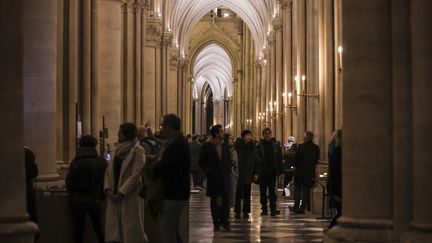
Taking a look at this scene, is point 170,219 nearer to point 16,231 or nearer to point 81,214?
point 81,214

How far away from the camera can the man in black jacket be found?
31.0 feet

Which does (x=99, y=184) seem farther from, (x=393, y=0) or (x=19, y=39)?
(x=393, y=0)

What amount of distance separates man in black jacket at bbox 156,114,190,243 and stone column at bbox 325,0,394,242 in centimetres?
178

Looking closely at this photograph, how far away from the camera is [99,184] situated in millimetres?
11219

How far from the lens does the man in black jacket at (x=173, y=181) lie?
372 inches

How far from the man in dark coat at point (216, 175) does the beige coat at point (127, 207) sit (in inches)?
188

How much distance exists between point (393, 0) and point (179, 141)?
9.34 feet

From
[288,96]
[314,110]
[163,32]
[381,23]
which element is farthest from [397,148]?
[163,32]

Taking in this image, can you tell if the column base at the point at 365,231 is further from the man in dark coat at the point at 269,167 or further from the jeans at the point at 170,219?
the man in dark coat at the point at 269,167

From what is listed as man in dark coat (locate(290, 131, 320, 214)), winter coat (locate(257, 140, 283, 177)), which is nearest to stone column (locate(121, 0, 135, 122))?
winter coat (locate(257, 140, 283, 177))

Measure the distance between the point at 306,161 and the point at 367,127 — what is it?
9159mm

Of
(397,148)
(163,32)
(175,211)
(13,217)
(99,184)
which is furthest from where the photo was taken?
(163,32)

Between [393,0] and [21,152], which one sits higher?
[393,0]

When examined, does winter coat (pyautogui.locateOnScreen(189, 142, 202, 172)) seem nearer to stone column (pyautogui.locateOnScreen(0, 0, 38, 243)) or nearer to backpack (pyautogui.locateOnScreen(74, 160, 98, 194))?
backpack (pyautogui.locateOnScreen(74, 160, 98, 194))
